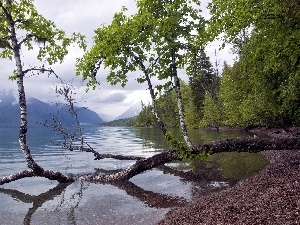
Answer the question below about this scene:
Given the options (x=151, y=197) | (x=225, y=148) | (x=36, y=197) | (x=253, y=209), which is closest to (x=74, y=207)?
(x=36, y=197)

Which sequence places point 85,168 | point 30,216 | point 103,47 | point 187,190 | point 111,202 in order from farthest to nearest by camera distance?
point 85,168 < point 103,47 < point 187,190 < point 111,202 < point 30,216

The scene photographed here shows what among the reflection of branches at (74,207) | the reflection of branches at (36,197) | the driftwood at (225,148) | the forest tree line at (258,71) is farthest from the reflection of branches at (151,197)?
the forest tree line at (258,71)

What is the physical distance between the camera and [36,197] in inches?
823

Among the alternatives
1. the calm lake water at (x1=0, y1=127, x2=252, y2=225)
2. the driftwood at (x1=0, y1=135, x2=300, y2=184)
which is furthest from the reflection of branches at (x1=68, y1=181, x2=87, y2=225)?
the driftwood at (x1=0, y1=135, x2=300, y2=184)

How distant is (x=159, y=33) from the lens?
22.9 meters

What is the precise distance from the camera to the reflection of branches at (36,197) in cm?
1867

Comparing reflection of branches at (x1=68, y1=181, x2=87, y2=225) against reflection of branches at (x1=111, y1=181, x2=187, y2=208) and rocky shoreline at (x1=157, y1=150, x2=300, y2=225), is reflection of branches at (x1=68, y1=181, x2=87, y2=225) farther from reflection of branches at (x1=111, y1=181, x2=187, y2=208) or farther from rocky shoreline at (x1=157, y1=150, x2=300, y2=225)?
rocky shoreline at (x1=157, y1=150, x2=300, y2=225)

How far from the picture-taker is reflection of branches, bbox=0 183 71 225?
61.3 ft

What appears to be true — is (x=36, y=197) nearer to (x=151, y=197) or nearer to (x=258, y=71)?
(x=151, y=197)

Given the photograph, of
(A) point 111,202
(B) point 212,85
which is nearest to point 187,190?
(A) point 111,202

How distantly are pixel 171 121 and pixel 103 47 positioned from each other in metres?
126

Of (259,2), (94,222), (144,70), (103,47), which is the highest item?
(259,2)

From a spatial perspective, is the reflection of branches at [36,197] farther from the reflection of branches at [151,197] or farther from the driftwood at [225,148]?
the reflection of branches at [151,197]

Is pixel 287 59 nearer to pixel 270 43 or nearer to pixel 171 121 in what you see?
pixel 270 43
